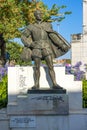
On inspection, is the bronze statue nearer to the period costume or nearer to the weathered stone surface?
the period costume

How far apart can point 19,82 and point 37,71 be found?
627 millimetres

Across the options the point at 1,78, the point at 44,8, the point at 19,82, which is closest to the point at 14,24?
the point at 44,8

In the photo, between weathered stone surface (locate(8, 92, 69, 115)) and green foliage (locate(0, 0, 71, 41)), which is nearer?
weathered stone surface (locate(8, 92, 69, 115))

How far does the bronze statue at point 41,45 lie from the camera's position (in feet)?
32.4

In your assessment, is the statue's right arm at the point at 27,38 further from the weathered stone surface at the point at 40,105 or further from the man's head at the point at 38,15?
the weathered stone surface at the point at 40,105

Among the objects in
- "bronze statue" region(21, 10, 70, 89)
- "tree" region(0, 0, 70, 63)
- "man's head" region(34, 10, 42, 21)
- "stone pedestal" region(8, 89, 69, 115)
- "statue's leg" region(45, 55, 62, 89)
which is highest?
"tree" region(0, 0, 70, 63)

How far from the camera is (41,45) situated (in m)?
9.85

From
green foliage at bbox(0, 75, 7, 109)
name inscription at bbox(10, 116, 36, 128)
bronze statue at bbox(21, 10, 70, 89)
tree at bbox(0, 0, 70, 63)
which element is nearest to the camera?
name inscription at bbox(10, 116, 36, 128)

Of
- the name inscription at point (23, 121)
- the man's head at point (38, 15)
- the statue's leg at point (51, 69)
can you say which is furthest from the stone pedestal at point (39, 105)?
the man's head at point (38, 15)

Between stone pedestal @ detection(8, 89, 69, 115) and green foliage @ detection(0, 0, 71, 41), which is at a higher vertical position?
green foliage @ detection(0, 0, 71, 41)

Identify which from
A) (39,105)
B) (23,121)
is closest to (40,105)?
(39,105)

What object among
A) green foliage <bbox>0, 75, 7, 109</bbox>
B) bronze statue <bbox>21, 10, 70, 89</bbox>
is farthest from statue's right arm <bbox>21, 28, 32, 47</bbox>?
green foliage <bbox>0, 75, 7, 109</bbox>

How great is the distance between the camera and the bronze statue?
9.87 meters

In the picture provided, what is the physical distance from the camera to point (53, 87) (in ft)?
32.3
